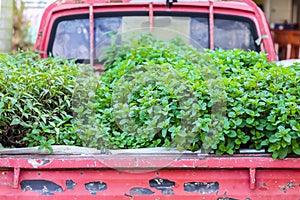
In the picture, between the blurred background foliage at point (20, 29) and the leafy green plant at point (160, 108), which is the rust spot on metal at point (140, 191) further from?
the blurred background foliage at point (20, 29)

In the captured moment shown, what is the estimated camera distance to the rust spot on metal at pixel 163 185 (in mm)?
3418

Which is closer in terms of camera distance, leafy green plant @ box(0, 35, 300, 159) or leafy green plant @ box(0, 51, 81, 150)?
leafy green plant @ box(0, 35, 300, 159)

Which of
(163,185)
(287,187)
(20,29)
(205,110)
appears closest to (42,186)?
(163,185)

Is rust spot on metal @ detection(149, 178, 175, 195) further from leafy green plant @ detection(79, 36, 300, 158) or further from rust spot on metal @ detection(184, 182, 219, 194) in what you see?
leafy green plant @ detection(79, 36, 300, 158)

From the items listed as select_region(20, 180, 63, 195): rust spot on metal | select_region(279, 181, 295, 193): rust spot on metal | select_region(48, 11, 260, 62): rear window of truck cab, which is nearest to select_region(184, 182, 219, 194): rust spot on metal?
select_region(279, 181, 295, 193): rust spot on metal

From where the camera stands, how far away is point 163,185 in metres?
3.43

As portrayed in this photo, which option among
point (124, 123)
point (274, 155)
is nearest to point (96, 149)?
point (124, 123)

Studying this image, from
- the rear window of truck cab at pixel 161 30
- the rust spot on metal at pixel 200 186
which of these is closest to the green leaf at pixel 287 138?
the rust spot on metal at pixel 200 186

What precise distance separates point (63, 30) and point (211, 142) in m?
2.66

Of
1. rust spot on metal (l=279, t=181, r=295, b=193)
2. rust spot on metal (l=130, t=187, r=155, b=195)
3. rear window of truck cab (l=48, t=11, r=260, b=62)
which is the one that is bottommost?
rust spot on metal (l=130, t=187, r=155, b=195)

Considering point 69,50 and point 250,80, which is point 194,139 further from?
point 69,50

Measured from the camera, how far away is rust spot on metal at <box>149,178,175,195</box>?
342cm

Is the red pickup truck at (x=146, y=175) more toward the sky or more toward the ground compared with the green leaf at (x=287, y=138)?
more toward the ground

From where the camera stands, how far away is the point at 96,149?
3611 mm
